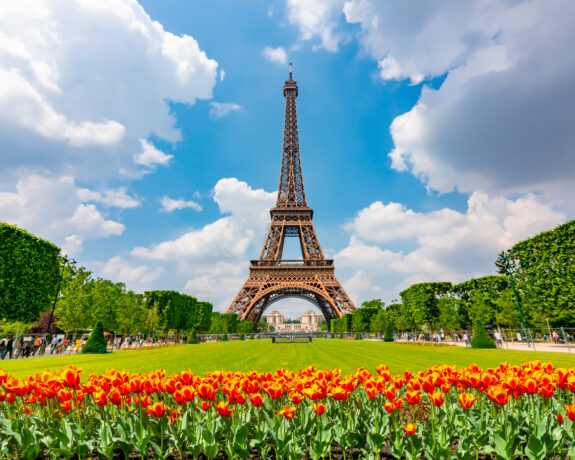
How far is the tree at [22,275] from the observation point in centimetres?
1923

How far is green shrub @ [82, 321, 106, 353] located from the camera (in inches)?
888

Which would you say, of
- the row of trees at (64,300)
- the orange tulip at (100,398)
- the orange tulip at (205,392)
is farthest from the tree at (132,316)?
the orange tulip at (205,392)

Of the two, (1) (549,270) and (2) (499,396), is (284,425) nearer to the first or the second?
(2) (499,396)

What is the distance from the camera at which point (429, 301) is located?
3353 centimetres

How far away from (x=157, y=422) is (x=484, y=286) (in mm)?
46701

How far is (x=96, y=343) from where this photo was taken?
2277 cm

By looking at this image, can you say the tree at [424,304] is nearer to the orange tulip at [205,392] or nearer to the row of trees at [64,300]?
the row of trees at [64,300]

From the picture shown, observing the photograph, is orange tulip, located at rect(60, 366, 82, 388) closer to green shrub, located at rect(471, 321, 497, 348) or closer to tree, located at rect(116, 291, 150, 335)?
green shrub, located at rect(471, 321, 497, 348)

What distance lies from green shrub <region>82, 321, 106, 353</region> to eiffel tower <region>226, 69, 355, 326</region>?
24.0 metres

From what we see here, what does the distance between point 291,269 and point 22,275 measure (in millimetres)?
37342

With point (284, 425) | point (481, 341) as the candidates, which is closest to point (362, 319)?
point (481, 341)

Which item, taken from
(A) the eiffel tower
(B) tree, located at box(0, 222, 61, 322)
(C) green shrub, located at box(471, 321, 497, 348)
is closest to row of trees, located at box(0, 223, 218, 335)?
(B) tree, located at box(0, 222, 61, 322)

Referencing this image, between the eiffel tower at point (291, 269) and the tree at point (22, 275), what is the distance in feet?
90.7

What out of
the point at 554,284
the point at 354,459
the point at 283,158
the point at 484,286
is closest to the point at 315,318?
the point at 283,158
